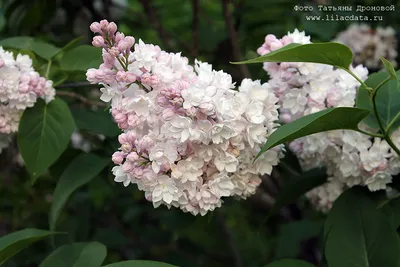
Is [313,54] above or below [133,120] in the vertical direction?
above

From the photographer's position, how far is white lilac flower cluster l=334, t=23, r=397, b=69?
83.4 inches

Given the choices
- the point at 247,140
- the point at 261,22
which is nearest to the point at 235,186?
the point at 247,140

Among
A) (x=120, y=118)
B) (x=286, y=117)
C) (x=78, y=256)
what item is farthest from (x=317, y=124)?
(x=78, y=256)

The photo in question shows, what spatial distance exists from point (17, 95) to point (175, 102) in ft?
1.39

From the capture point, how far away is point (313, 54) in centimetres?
93

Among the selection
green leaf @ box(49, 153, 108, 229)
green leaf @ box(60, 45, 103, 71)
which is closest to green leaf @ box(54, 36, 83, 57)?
green leaf @ box(60, 45, 103, 71)

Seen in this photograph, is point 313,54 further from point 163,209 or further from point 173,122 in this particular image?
point 163,209

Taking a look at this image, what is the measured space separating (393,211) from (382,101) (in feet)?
0.73

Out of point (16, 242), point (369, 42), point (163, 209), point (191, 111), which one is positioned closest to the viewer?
point (191, 111)

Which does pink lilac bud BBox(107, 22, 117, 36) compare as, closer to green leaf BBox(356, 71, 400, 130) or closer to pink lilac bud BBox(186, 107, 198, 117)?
pink lilac bud BBox(186, 107, 198, 117)

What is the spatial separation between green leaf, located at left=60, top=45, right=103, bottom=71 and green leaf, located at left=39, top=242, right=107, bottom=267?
1.26 feet

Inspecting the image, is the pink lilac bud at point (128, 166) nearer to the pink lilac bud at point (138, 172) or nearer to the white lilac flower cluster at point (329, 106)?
the pink lilac bud at point (138, 172)

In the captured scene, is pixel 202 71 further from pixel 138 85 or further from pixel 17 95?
pixel 17 95

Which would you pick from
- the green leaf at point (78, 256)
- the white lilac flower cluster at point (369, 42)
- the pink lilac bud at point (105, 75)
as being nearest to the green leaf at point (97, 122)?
the green leaf at point (78, 256)
